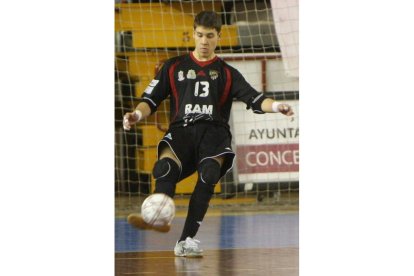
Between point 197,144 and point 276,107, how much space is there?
843mm

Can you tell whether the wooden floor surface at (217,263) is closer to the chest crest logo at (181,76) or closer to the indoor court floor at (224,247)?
the indoor court floor at (224,247)

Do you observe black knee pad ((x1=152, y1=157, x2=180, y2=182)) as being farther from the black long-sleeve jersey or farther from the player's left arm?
the player's left arm

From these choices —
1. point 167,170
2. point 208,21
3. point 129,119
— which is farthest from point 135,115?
point 208,21

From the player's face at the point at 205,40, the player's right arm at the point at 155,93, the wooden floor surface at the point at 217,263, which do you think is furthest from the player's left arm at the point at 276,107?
the wooden floor surface at the point at 217,263

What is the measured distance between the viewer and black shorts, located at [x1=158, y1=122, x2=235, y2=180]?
21.2 feet

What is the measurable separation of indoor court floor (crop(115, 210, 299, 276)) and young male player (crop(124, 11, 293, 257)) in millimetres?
294

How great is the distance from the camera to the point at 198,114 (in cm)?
657

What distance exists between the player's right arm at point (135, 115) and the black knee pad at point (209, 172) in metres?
0.50

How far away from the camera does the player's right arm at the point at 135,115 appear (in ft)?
18.7

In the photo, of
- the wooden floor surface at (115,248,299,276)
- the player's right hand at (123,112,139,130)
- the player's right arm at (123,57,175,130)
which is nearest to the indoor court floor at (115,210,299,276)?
the wooden floor surface at (115,248,299,276)
